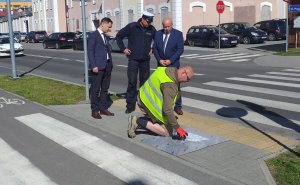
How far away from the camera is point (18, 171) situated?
18.1 ft

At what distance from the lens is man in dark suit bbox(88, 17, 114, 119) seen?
26.6 ft

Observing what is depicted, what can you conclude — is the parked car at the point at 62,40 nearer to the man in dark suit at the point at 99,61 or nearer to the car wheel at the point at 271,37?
the car wheel at the point at 271,37

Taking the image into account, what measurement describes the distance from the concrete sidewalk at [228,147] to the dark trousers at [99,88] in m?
0.30

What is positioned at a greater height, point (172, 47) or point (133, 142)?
point (172, 47)

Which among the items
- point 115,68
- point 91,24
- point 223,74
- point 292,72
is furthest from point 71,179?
point 91,24

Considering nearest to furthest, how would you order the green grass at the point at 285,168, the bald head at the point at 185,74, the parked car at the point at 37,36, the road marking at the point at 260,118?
the green grass at the point at 285,168
the bald head at the point at 185,74
the road marking at the point at 260,118
the parked car at the point at 37,36

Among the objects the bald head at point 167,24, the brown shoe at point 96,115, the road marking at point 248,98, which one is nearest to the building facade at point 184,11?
the road marking at point 248,98

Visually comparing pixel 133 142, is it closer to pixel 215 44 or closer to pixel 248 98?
pixel 248 98

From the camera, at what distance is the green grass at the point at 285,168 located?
192 inches

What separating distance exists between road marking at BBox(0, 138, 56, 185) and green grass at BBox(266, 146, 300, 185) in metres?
2.68

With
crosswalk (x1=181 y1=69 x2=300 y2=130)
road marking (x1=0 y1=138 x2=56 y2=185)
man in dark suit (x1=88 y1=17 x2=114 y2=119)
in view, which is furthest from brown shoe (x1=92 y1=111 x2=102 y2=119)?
crosswalk (x1=181 y1=69 x2=300 y2=130)

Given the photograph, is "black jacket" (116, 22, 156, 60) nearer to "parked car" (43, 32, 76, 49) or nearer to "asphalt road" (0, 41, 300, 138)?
"asphalt road" (0, 41, 300, 138)

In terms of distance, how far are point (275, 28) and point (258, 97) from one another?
26352 mm

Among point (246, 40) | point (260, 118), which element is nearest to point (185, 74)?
point (260, 118)
